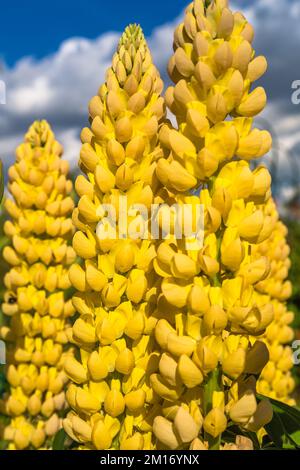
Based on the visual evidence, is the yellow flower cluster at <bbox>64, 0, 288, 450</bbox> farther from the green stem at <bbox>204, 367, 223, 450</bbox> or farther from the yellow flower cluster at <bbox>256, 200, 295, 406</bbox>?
the yellow flower cluster at <bbox>256, 200, 295, 406</bbox>

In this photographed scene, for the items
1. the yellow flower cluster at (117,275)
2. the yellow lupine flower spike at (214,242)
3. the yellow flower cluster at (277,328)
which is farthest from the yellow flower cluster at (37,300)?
the yellow lupine flower spike at (214,242)

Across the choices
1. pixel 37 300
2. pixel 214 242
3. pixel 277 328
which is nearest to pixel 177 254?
pixel 214 242

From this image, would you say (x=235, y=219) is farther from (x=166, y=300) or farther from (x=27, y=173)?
(x=27, y=173)

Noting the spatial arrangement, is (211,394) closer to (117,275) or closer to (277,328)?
(117,275)

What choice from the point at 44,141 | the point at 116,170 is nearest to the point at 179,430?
the point at 116,170

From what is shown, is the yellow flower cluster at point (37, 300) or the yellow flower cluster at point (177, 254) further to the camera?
the yellow flower cluster at point (37, 300)

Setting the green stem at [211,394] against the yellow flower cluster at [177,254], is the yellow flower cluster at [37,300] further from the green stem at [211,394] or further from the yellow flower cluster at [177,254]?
the green stem at [211,394]
